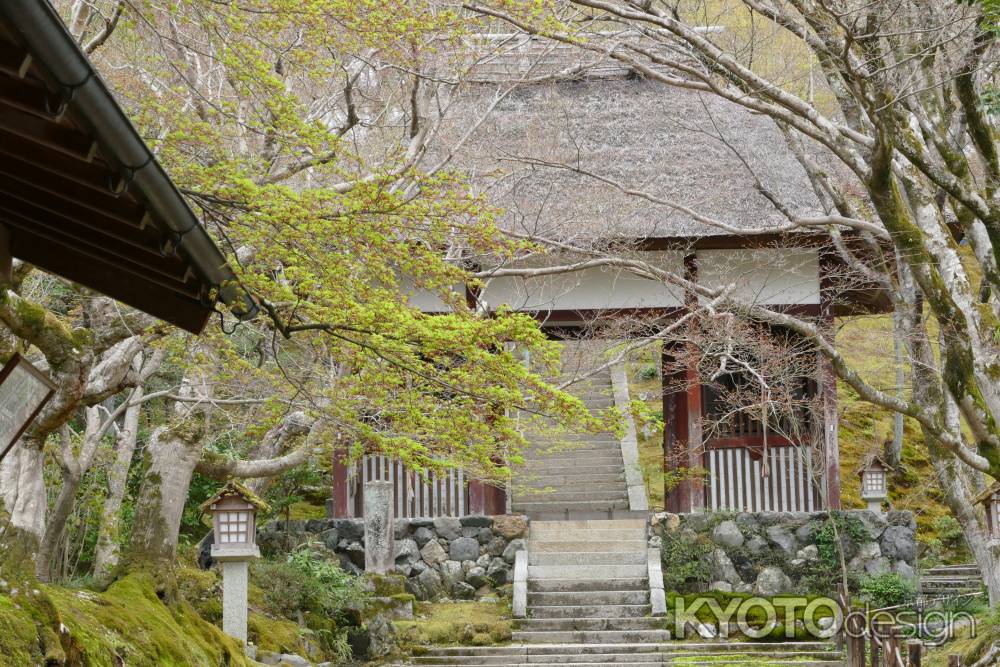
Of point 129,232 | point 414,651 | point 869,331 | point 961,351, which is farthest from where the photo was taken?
point 869,331

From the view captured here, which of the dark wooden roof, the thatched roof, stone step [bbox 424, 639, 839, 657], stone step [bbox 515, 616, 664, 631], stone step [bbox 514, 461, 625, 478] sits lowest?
stone step [bbox 424, 639, 839, 657]

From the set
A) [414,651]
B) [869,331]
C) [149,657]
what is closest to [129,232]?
[149,657]

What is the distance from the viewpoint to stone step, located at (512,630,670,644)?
470 inches

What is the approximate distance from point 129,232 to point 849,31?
5.13 metres

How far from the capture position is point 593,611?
1259cm

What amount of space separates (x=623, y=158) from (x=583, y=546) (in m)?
5.47

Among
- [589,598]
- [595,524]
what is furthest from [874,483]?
[589,598]

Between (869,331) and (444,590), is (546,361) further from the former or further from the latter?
(869,331)

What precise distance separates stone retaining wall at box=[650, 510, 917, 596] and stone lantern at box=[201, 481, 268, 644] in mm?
5967

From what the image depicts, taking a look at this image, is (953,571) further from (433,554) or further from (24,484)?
(24,484)

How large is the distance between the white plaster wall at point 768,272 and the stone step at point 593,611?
4058 mm

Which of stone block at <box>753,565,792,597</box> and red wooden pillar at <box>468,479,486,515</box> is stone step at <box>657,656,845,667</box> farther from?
red wooden pillar at <box>468,479,486,515</box>

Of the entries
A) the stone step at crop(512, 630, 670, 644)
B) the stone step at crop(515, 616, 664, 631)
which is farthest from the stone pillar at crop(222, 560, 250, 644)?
the stone step at crop(515, 616, 664, 631)

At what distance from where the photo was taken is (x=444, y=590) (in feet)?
44.5
